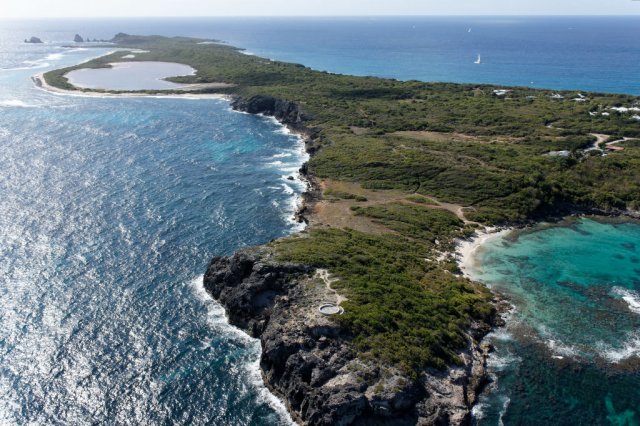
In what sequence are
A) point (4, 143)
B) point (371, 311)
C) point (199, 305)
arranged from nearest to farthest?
1. point (371, 311)
2. point (199, 305)
3. point (4, 143)

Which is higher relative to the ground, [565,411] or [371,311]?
[371,311]

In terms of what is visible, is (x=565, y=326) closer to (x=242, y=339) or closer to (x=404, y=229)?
(x=404, y=229)

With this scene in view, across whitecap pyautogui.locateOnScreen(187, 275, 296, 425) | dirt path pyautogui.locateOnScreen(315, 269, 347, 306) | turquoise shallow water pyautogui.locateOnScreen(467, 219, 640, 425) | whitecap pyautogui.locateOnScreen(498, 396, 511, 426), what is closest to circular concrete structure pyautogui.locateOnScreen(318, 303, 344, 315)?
dirt path pyautogui.locateOnScreen(315, 269, 347, 306)

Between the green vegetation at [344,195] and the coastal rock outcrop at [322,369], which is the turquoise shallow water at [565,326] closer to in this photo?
the coastal rock outcrop at [322,369]

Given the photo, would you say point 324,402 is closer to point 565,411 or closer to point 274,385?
point 274,385

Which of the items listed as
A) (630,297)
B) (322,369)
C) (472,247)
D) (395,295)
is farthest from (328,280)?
(630,297)

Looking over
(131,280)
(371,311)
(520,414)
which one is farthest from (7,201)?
(520,414)

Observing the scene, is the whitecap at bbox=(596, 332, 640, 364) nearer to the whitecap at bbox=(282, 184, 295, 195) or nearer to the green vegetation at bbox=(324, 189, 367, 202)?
the green vegetation at bbox=(324, 189, 367, 202)
